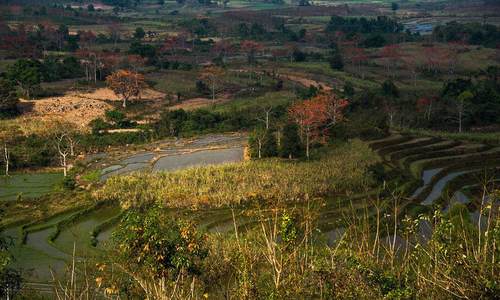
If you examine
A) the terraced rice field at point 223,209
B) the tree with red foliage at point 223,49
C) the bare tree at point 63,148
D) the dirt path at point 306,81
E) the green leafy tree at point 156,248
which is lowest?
the terraced rice field at point 223,209

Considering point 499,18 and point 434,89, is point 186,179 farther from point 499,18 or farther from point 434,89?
point 499,18

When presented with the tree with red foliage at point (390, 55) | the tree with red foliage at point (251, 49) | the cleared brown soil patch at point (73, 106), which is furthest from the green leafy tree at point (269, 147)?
the tree with red foliage at point (390, 55)

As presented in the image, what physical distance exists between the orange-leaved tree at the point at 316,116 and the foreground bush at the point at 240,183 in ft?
10.0

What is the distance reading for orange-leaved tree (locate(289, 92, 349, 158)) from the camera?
106ft

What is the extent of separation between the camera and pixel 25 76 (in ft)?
137

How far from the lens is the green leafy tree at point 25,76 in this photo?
4172 centimetres

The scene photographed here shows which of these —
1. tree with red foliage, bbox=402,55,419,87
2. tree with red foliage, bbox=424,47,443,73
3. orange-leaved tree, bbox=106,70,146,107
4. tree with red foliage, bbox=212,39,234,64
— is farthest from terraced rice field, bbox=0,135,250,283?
tree with red foliage, bbox=212,39,234,64

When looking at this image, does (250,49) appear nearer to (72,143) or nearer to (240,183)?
(72,143)

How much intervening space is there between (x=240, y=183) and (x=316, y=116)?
30.8 feet

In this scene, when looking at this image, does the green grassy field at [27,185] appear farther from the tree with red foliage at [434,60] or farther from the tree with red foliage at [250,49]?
the tree with red foliage at [434,60]

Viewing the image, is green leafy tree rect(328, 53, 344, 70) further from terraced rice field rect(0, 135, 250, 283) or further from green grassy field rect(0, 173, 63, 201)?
green grassy field rect(0, 173, 63, 201)

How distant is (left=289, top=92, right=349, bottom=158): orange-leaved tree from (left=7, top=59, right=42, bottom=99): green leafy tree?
57.8ft

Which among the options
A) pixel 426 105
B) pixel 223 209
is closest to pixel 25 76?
pixel 223 209

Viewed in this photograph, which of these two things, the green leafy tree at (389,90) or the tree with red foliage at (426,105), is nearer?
the tree with red foliage at (426,105)
